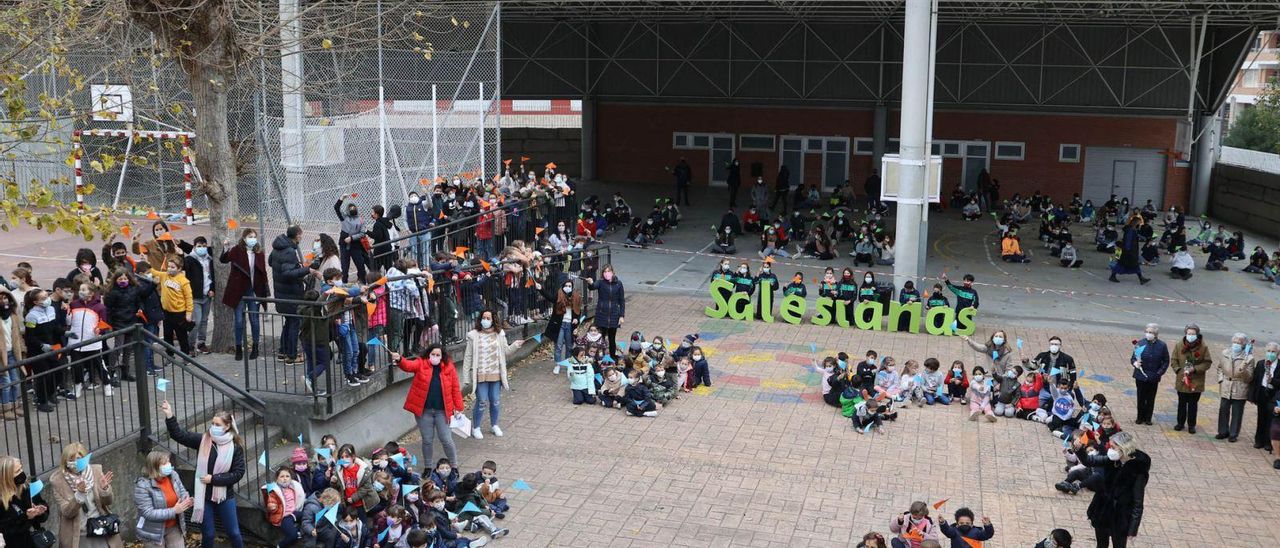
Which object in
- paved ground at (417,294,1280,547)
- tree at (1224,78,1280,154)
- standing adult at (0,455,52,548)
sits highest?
tree at (1224,78,1280,154)

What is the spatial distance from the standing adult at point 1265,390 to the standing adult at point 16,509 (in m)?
12.8

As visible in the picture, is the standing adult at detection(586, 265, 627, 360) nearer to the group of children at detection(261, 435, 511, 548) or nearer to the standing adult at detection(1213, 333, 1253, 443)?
the group of children at detection(261, 435, 511, 548)

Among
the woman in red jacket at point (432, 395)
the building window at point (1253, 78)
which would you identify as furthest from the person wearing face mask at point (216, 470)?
the building window at point (1253, 78)

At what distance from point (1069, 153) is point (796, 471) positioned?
26.9 meters

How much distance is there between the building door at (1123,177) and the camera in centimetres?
3566

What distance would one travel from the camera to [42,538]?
8.77 m

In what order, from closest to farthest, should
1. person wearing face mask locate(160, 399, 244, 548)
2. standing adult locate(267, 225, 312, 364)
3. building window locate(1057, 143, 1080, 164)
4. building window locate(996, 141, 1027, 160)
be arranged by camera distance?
person wearing face mask locate(160, 399, 244, 548) → standing adult locate(267, 225, 312, 364) → building window locate(1057, 143, 1080, 164) → building window locate(996, 141, 1027, 160)

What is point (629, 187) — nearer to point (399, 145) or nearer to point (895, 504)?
point (399, 145)

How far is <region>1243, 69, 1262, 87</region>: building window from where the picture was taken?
238ft

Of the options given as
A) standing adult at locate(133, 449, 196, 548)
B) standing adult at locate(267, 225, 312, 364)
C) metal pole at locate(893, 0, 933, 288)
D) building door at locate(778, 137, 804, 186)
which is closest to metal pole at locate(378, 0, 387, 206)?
standing adult at locate(267, 225, 312, 364)

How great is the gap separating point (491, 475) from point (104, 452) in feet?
11.5

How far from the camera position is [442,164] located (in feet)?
78.5

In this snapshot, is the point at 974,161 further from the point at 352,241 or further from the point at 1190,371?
the point at 352,241

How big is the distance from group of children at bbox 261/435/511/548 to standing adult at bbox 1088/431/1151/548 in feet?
17.7
